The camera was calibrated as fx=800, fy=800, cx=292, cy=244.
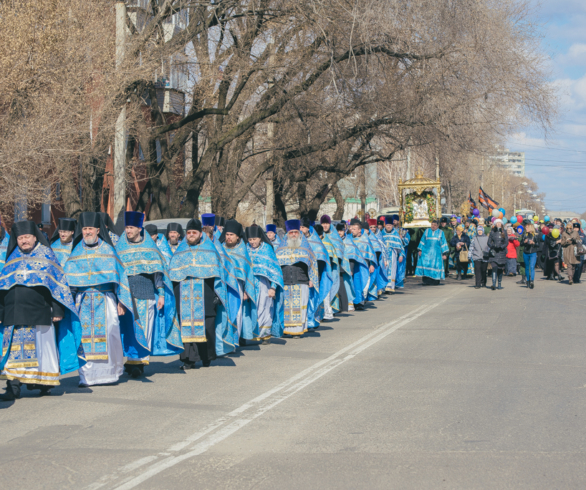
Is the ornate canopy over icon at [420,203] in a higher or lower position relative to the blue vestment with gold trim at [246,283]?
higher

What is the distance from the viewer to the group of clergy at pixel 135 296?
7992 millimetres

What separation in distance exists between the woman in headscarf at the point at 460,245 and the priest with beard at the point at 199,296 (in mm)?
18184

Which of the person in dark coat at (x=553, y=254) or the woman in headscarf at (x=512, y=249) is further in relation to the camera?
the woman in headscarf at (x=512, y=249)

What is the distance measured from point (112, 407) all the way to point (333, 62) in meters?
14.8

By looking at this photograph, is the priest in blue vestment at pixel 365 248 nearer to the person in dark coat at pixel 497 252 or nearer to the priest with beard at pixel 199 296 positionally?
the person in dark coat at pixel 497 252

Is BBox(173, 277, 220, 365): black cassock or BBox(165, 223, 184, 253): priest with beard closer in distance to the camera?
BBox(173, 277, 220, 365): black cassock

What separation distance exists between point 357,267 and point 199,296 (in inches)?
317

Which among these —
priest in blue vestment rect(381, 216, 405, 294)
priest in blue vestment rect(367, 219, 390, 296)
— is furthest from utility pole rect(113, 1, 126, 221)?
priest in blue vestment rect(381, 216, 405, 294)

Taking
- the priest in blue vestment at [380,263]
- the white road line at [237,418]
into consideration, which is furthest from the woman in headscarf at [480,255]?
the white road line at [237,418]

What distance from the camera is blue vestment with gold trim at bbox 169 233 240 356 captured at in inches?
385

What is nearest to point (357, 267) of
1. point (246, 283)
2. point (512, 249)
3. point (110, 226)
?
point (246, 283)

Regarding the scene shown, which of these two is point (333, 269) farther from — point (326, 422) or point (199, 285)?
point (326, 422)

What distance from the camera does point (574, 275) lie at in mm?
23969

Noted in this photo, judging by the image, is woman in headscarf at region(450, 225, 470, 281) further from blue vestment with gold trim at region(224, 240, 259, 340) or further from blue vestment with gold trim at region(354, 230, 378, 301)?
blue vestment with gold trim at region(224, 240, 259, 340)
